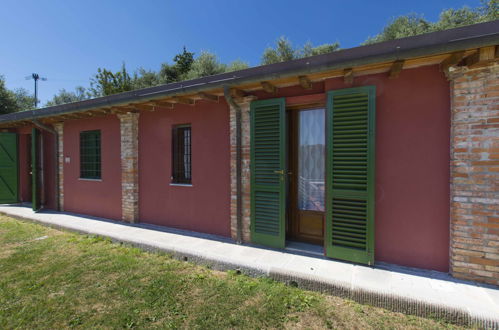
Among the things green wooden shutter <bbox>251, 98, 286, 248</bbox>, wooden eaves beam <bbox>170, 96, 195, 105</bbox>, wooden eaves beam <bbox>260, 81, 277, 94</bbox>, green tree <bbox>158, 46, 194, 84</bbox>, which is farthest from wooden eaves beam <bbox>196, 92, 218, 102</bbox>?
green tree <bbox>158, 46, 194, 84</bbox>

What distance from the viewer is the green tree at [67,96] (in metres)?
29.0

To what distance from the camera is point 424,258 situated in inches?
122

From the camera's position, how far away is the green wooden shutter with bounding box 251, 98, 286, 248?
12.9ft

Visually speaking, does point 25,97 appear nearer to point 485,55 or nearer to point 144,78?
point 144,78

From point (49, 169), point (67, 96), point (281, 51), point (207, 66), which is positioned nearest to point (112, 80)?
point (207, 66)

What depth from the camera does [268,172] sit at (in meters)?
4.03

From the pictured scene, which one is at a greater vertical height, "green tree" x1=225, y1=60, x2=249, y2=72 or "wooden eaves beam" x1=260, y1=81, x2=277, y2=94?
"green tree" x1=225, y1=60, x2=249, y2=72

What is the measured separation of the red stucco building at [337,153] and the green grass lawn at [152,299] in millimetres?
989

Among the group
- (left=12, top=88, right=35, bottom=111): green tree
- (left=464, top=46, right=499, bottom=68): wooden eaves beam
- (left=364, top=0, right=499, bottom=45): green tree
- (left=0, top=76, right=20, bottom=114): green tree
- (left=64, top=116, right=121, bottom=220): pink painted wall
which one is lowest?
(left=64, top=116, right=121, bottom=220): pink painted wall

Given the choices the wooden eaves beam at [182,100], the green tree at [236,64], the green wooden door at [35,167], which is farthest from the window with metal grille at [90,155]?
the green tree at [236,64]

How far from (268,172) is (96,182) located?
16.6ft

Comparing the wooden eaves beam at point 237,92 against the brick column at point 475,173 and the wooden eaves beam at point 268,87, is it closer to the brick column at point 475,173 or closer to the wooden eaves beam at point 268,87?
the wooden eaves beam at point 268,87

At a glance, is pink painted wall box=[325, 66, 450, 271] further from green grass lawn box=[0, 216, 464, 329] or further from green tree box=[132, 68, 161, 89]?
green tree box=[132, 68, 161, 89]

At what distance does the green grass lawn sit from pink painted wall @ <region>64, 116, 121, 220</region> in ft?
6.99
